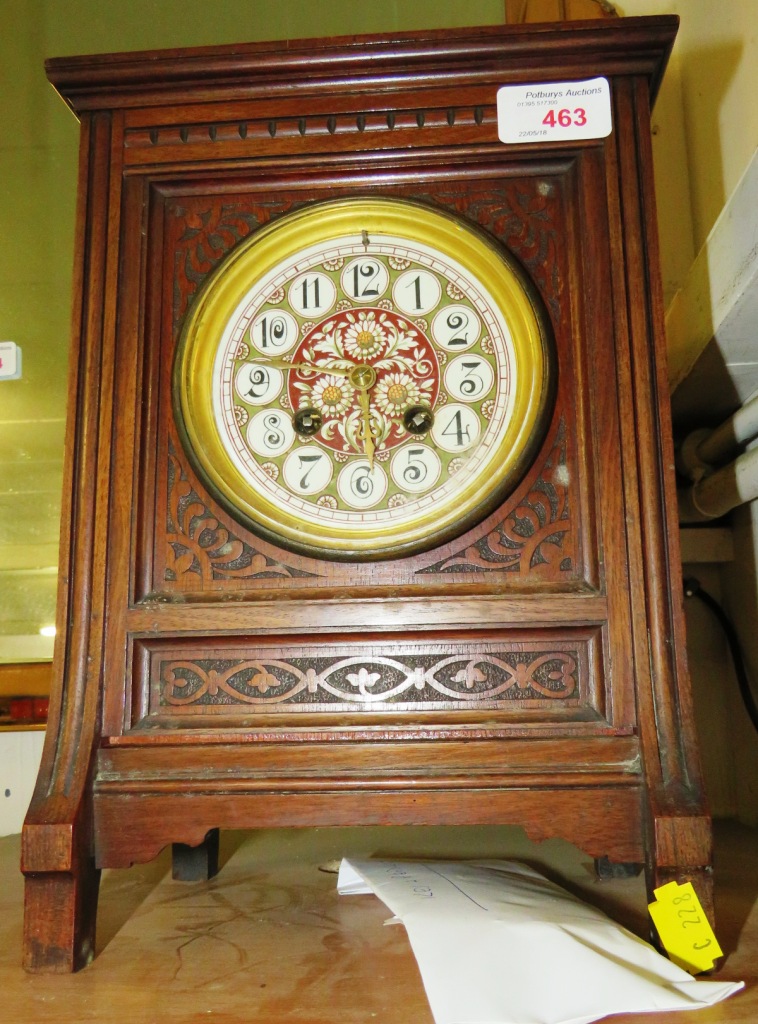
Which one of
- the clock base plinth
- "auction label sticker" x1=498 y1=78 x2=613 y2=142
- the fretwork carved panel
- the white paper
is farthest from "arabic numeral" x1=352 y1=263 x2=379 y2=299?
the white paper

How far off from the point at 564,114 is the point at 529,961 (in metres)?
0.91

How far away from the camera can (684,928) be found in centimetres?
77

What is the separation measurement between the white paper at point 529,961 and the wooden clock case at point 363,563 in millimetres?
85

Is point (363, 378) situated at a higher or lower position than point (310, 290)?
lower

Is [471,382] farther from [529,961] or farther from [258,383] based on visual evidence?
[529,961]

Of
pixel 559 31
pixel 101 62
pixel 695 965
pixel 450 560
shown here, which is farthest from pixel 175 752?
pixel 559 31

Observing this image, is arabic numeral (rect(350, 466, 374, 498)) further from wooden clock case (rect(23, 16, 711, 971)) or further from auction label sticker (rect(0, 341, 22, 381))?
auction label sticker (rect(0, 341, 22, 381))

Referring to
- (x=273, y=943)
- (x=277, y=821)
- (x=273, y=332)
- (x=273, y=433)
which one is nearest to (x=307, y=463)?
(x=273, y=433)

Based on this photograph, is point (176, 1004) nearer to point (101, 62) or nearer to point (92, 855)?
point (92, 855)

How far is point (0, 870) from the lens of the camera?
1164 mm

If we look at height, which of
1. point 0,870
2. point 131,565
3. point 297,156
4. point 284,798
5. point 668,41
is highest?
point 668,41

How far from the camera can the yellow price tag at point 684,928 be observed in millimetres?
754

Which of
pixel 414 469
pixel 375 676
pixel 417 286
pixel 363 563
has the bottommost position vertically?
pixel 375 676

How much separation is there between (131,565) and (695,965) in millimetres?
688
